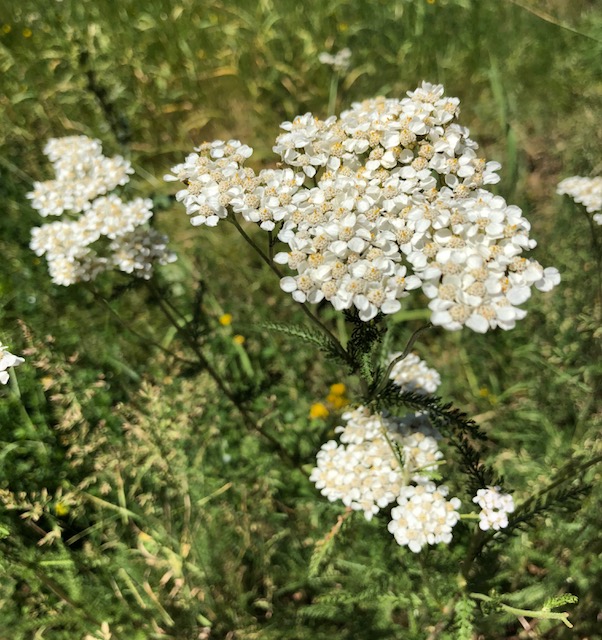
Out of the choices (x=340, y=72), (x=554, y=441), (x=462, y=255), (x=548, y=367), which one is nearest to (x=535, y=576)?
(x=554, y=441)

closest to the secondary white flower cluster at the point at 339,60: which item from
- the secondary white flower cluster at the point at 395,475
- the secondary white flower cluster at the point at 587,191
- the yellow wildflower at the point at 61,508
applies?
the secondary white flower cluster at the point at 587,191

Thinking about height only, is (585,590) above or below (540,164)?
below

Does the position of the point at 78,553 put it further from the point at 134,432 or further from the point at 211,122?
the point at 211,122

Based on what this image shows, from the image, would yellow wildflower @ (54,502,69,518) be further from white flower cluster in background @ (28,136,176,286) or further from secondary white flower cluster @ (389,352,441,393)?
secondary white flower cluster @ (389,352,441,393)

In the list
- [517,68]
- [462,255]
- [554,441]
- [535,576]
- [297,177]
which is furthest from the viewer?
[517,68]

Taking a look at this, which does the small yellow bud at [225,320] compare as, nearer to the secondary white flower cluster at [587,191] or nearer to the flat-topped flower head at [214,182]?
the flat-topped flower head at [214,182]

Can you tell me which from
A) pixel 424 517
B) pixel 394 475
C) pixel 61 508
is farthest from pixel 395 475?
pixel 61 508
